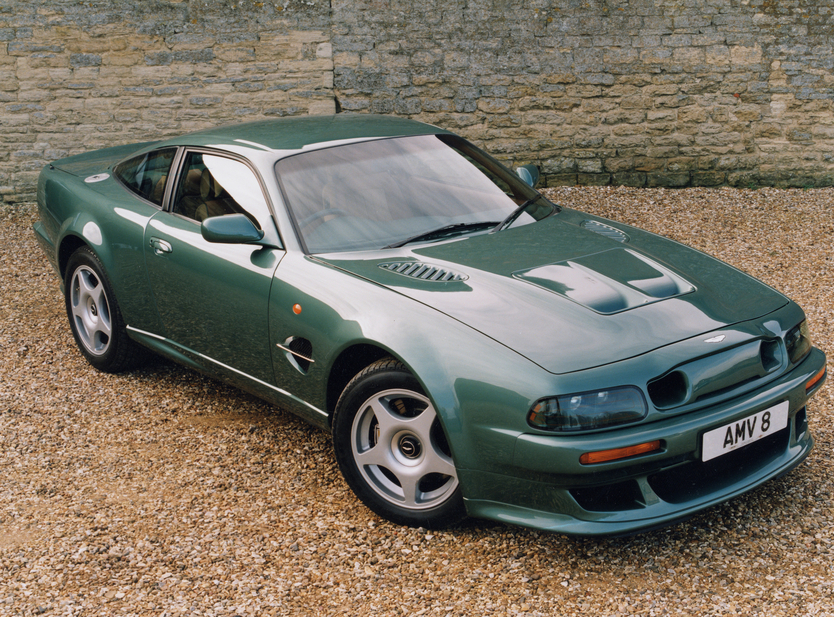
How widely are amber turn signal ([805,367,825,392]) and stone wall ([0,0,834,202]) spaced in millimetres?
6777

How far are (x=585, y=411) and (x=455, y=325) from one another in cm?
56

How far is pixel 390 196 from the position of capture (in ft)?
11.6

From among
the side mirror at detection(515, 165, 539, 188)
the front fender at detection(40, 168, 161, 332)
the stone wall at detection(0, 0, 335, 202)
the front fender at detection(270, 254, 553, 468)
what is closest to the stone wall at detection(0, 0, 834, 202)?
the stone wall at detection(0, 0, 335, 202)

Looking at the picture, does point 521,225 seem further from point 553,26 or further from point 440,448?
point 553,26

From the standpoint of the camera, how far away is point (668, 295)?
9.50 feet

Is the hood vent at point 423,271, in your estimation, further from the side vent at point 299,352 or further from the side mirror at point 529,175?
the side mirror at point 529,175

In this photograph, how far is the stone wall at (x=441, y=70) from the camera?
8906 mm

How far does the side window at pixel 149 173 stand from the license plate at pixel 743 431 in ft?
9.98

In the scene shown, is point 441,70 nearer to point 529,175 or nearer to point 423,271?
point 529,175

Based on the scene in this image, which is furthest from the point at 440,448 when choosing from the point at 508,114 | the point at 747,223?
the point at 508,114

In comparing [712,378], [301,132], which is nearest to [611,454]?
[712,378]

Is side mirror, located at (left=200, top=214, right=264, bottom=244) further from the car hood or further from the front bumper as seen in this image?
the front bumper

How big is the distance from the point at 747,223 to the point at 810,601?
20.4 feet

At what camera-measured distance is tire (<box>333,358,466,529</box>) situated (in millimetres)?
2797
